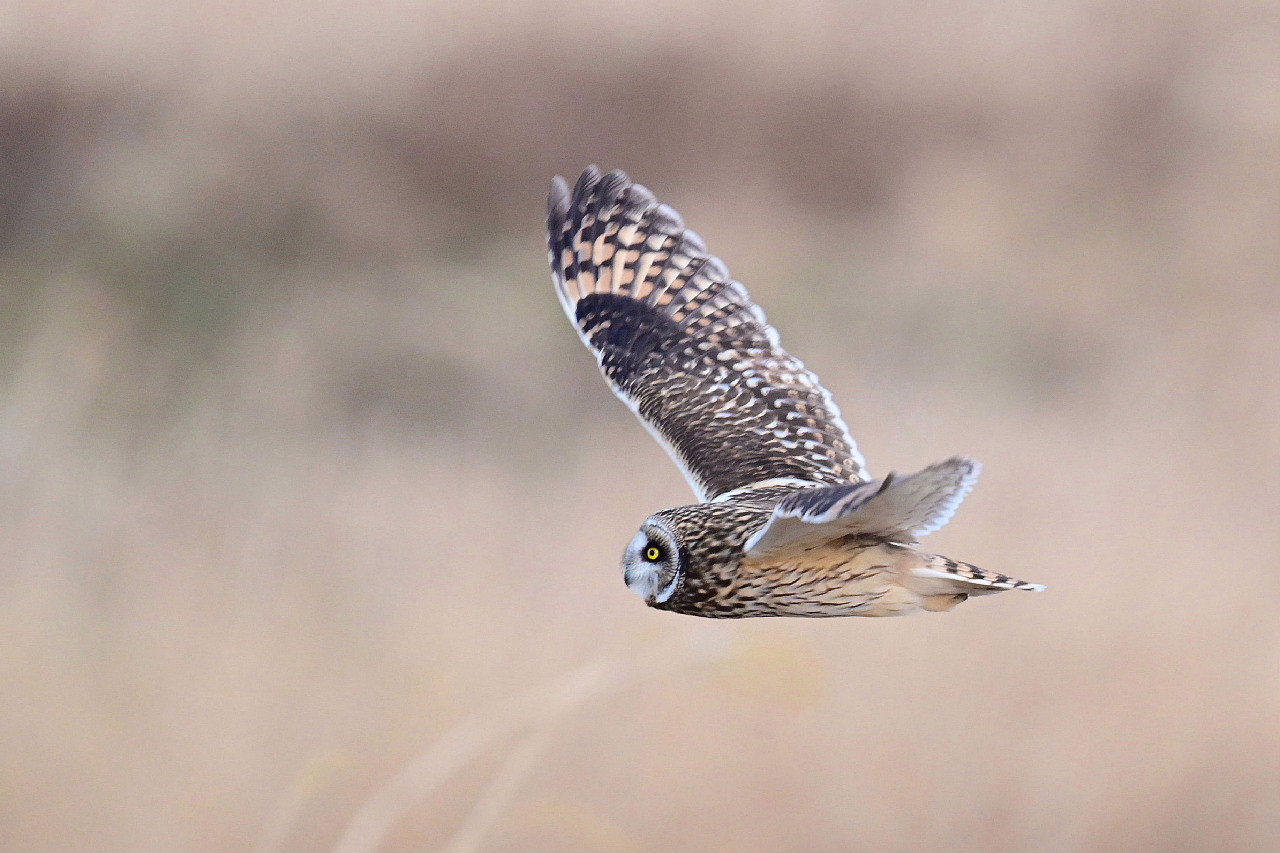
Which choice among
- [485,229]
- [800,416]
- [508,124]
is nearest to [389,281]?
[485,229]

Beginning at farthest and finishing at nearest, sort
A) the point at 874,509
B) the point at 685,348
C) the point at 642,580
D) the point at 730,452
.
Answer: the point at 685,348, the point at 730,452, the point at 642,580, the point at 874,509

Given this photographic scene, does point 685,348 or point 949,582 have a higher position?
point 685,348

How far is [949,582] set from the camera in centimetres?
147

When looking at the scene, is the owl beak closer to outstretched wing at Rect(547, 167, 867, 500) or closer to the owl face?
the owl face

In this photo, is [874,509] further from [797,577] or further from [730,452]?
[730,452]

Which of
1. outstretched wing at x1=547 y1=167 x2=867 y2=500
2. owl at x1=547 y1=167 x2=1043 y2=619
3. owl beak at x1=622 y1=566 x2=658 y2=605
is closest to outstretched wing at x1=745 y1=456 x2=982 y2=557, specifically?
owl at x1=547 y1=167 x2=1043 y2=619

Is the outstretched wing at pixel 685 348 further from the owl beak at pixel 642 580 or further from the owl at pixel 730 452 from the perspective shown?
the owl beak at pixel 642 580

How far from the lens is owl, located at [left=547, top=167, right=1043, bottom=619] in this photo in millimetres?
1451

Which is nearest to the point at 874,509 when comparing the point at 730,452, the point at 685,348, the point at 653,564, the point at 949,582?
the point at 949,582

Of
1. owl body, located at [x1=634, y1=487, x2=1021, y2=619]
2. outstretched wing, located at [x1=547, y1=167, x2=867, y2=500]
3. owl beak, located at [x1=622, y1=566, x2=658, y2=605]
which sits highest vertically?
outstretched wing, located at [x1=547, y1=167, x2=867, y2=500]

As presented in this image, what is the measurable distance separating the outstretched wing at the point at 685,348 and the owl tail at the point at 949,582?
0.47 metres

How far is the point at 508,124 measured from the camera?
502 centimetres

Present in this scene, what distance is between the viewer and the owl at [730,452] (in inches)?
57.1

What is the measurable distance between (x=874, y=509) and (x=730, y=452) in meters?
0.64
